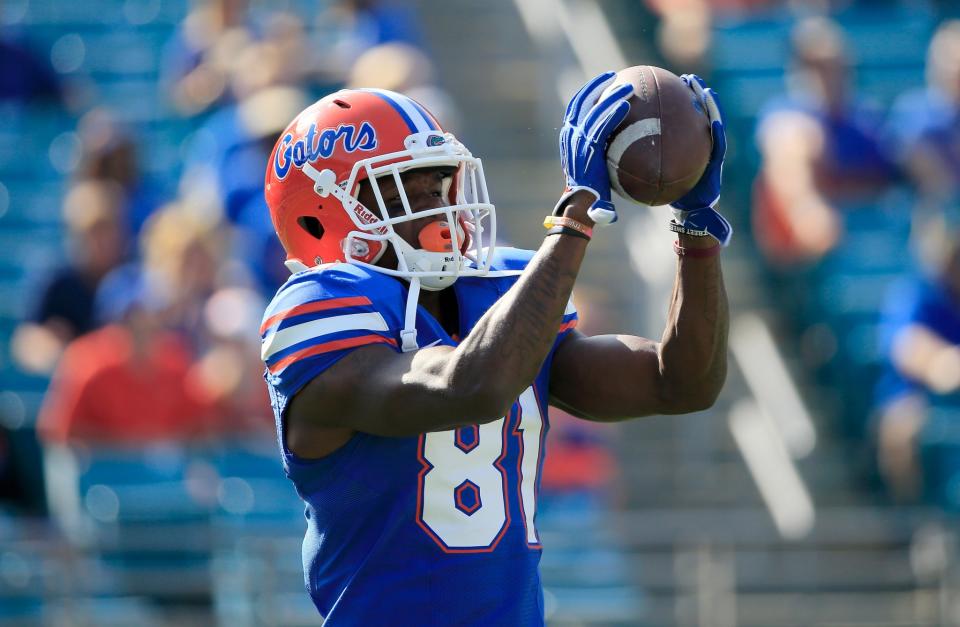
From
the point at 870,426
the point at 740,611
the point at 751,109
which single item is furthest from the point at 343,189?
the point at 751,109

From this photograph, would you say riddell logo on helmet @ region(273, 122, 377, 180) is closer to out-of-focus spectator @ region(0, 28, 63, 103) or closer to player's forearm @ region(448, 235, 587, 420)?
player's forearm @ region(448, 235, 587, 420)

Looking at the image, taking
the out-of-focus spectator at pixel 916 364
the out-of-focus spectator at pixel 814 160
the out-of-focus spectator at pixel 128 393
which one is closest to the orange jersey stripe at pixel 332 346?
the out-of-focus spectator at pixel 128 393

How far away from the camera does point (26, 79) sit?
8969 millimetres

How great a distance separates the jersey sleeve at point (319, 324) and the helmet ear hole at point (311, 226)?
26 centimetres

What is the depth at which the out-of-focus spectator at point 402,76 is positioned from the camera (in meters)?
6.93

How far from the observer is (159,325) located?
6.76 m

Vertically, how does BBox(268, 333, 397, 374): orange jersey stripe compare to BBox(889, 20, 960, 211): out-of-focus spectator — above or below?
below

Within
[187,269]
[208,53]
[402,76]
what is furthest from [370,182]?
[208,53]

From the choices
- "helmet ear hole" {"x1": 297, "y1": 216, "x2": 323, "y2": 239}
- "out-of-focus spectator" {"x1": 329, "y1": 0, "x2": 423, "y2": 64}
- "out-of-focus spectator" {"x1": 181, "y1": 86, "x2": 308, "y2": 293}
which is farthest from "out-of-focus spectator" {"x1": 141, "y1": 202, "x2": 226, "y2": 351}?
"helmet ear hole" {"x1": 297, "y1": 216, "x2": 323, "y2": 239}

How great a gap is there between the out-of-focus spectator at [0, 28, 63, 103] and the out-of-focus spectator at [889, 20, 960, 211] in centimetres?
487

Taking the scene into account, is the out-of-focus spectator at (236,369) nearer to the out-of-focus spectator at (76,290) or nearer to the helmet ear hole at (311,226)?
the out-of-focus spectator at (76,290)

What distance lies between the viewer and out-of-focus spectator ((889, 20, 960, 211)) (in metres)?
7.77

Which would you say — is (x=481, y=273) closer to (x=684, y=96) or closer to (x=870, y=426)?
(x=684, y=96)

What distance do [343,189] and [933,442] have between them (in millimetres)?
4435
